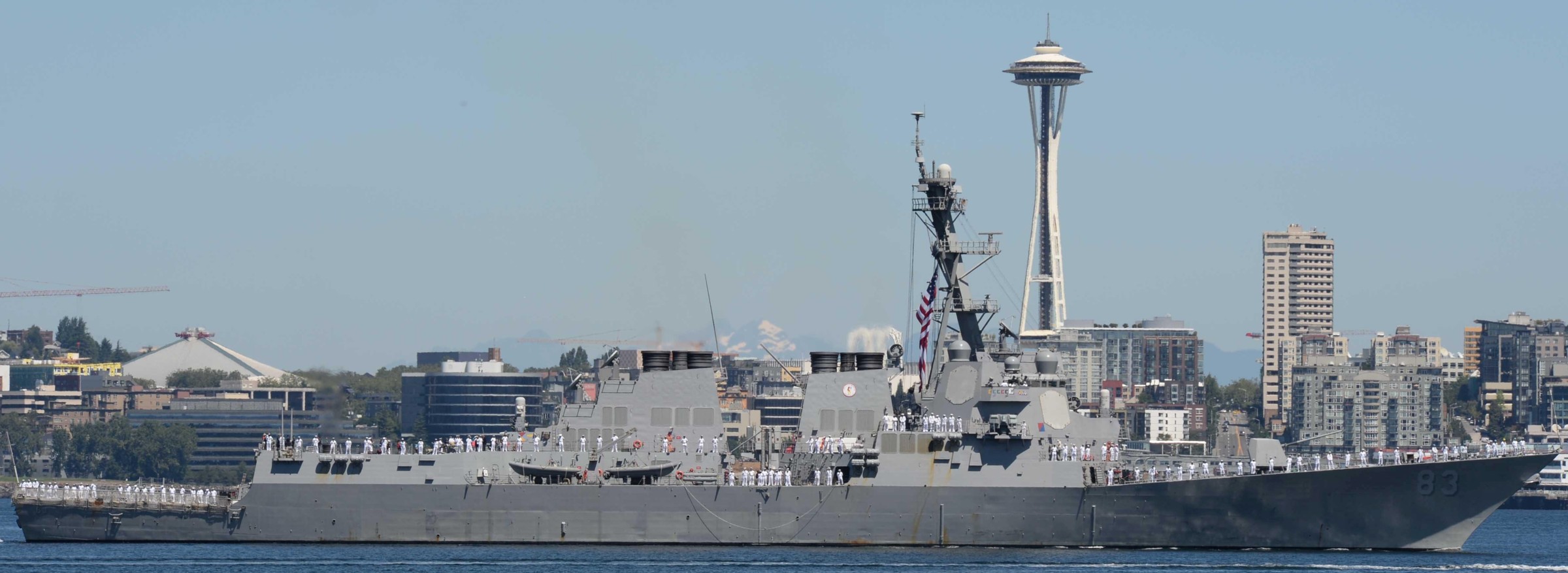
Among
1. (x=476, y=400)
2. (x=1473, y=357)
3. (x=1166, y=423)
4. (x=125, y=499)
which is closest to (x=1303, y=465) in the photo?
(x=125, y=499)

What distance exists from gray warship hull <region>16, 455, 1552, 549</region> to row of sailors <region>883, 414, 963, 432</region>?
130 cm

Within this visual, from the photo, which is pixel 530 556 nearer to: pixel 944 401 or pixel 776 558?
pixel 776 558

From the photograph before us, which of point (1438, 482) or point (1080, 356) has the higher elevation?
point (1080, 356)

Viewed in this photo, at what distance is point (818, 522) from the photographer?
4816cm

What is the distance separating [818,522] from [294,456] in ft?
39.0

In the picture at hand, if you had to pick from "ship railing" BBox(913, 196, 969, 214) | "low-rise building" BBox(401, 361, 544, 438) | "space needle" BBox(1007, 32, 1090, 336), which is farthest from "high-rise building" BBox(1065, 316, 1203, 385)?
"ship railing" BBox(913, 196, 969, 214)

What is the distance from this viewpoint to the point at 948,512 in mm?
47500

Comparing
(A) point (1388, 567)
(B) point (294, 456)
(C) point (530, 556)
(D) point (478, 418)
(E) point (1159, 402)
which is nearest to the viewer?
(A) point (1388, 567)

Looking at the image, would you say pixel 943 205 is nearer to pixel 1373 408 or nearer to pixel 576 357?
pixel 1373 408

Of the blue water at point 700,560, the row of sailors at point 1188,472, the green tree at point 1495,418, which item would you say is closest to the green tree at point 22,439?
the blue water at point 700,560

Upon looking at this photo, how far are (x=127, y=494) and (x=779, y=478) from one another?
51.8 feet

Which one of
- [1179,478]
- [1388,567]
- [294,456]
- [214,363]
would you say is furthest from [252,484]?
[214,363]

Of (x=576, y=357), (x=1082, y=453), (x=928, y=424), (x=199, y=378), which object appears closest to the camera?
(x=1082, y=453)

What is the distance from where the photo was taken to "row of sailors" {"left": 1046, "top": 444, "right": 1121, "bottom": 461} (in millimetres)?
47500
